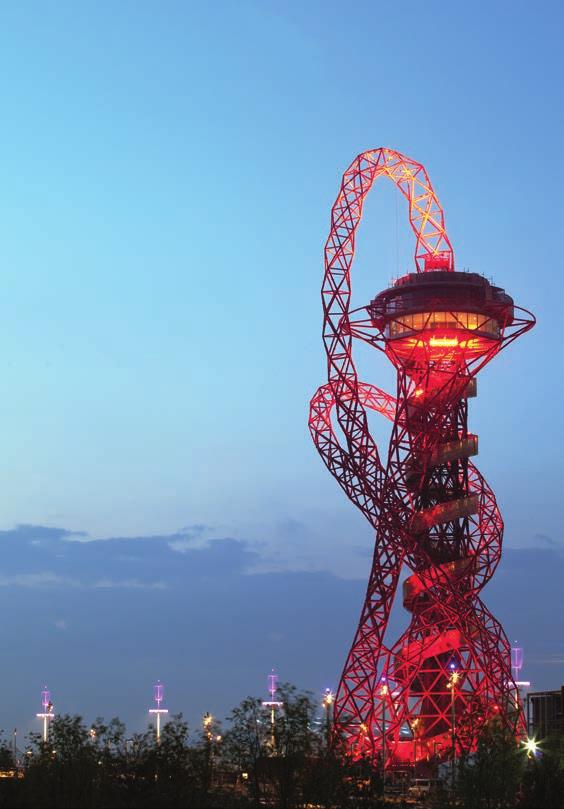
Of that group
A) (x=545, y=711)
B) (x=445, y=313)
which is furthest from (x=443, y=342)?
(x=545, y=711)

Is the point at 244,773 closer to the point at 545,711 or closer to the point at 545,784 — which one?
the point at 545,784

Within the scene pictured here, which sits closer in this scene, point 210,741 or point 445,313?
point 210,741

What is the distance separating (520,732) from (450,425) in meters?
22.7

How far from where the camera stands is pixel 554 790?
251 ft

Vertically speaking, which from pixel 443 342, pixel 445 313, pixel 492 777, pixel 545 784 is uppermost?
pixel 445 313

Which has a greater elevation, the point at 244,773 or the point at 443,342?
the point at 443,342

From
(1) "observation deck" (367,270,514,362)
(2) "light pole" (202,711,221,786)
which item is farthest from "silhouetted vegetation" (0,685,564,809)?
(1) "observation deck" (367,270,514,362)

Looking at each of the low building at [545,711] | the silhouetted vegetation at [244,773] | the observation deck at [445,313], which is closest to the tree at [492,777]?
the silhouetted vegetation at [244,773]

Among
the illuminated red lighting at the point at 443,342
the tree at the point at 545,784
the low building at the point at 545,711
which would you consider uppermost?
the illuminated red lighting at the point at 443,342

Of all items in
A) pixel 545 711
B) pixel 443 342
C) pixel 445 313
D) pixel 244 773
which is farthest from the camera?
pixel 545 711

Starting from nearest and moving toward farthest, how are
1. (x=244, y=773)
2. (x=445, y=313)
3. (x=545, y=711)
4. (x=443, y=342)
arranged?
(x=244, y=773)
(x=445, y=313)
(x=443, y=342)
(x=545, y=711)

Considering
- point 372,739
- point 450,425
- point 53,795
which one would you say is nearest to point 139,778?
point 53,795

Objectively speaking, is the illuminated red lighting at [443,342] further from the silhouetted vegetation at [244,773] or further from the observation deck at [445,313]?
the silhouetted vegetation at [244,773]

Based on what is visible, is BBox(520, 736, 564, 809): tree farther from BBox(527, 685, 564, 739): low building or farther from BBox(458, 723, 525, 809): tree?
BBox(527, 685, 564, 739): low building
